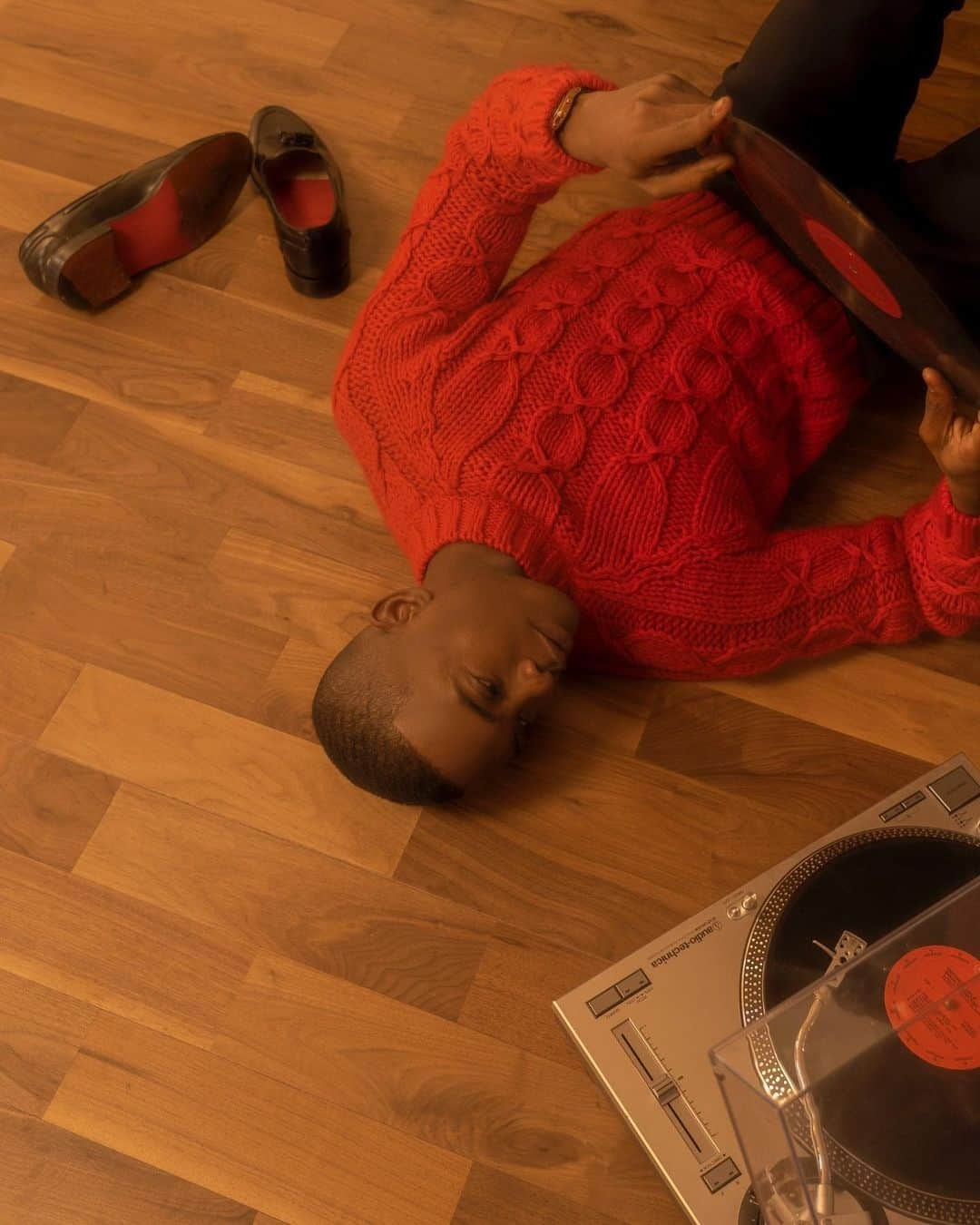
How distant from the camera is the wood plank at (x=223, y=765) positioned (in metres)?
1.14

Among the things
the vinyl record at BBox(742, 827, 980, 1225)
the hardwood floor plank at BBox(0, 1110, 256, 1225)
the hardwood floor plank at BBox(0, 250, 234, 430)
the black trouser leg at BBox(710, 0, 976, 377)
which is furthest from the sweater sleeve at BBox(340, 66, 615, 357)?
the hardwood floor plank at BBox(0, 1110, 256, 1225)

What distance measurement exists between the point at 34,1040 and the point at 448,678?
51cm

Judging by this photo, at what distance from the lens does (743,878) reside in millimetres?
1105

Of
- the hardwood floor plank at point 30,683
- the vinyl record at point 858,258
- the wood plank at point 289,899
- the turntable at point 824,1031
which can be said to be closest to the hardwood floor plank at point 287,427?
the hardwood floor plank at point 30,683

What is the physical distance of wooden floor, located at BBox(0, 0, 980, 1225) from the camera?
3.39 ft

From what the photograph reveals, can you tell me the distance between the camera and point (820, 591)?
106 cm

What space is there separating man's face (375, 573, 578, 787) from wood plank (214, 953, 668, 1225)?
26cm

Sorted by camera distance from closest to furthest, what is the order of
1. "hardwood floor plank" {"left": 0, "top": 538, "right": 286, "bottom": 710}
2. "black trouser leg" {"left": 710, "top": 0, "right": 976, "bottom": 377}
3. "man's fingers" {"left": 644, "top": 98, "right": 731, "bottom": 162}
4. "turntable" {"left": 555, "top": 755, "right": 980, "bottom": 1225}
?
"turntable" {"left": 555, "top": 755, "right": 980, "bottom": 1225} → "man's fingers" {"left": 644, "top": 98, "right": 731, "bottom": 162} → "black trouser leg" {"left": 710, "top": 0, "right": 976, "bottom": 377} → "hardwood floor plank" {"left": 0, "top": 538, "right": 286, "bottom": 710}

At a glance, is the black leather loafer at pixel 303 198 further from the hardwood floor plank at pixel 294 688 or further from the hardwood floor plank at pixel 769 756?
the hardwood floor plank at pixel 769 756

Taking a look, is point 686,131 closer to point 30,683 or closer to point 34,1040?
point 30,683

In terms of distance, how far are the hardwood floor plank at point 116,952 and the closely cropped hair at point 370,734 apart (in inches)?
9.1

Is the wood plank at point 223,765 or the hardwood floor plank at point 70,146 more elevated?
the hardwood floor plank at point 70,146

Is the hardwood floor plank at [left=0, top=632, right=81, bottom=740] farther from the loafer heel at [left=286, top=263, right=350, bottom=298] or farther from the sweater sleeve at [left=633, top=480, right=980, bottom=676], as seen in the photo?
the sweater sleeve at [left=633, top=480, right=980, bottom=676]

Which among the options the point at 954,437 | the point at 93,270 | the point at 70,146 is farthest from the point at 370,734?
the point at 70,146
